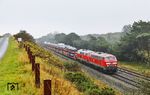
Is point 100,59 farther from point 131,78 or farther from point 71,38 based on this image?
point 71,38

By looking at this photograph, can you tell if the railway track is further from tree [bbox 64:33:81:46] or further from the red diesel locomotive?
tree [bbox 64:33:81:46]

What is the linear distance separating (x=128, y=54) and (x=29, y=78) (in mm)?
60576

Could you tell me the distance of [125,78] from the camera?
158 ft

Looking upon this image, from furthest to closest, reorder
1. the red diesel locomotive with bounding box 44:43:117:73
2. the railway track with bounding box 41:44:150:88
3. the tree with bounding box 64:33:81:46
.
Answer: the tree with bounding box 64:33:81:46 < the red diesel locomotive with bounding box 44:43:117:73 < the railway track with bounding box 41:44:150:88

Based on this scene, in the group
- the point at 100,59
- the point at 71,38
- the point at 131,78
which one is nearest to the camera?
the point at 131,78

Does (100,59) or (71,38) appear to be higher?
(71,38)

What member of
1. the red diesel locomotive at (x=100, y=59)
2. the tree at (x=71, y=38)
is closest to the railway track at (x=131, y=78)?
the red diesel locomotive at (x=100, y=59)

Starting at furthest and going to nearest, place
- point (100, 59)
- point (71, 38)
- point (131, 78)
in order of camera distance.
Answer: point (71, 38) → point (100, 59) → point (131, 78)

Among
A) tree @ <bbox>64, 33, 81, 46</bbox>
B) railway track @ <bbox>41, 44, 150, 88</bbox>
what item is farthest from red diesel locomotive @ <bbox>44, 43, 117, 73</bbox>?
tree @ <bbox>64, 33, 81, 46</bbox>

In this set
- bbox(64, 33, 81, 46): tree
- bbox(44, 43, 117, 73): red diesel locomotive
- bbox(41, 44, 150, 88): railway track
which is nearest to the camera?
bbox(41, 44, 150, 88): railway track

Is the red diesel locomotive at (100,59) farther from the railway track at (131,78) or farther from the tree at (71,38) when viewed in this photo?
the tree at (71,38)

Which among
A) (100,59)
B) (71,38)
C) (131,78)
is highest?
(71,38)

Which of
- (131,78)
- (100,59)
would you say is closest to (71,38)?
(100,59)

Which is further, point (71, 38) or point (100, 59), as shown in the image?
point (71, 38)
